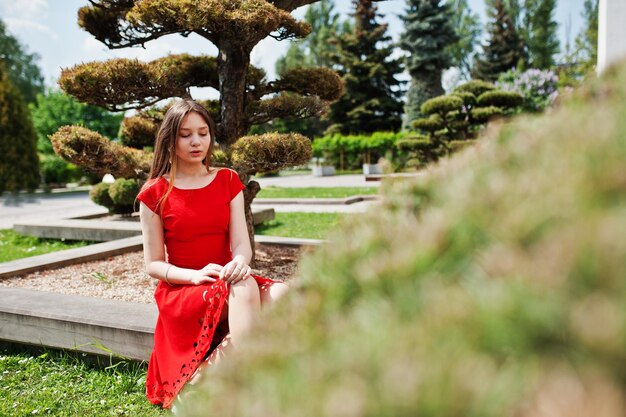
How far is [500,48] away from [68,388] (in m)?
36.7

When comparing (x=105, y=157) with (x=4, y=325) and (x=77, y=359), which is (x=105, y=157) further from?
(x=77, y=359)

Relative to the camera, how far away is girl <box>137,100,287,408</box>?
7.20 ft

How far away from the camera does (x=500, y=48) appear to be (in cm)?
3425

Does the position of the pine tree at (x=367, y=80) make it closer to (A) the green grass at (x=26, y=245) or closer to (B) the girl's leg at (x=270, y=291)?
(A) the green grass at (x=26, y=245)

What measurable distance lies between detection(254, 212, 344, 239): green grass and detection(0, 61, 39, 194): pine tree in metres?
14.4

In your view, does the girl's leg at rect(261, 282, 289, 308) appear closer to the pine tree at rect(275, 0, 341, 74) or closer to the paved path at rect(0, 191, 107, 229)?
the paved path at rect(0, 191, 107, 229)

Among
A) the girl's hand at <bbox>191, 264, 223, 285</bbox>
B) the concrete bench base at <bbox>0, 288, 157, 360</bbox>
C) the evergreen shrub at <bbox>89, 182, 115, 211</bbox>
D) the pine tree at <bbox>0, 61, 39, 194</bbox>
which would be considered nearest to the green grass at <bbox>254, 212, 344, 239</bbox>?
the evergreen shrub at <bbox>89, 182, 115, 211</bbox>

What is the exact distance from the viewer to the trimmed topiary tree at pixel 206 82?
12.8 feet

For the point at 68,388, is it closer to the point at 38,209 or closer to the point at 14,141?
the point at 38,209

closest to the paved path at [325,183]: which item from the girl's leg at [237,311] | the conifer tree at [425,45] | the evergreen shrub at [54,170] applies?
the conifer tree at [425,45]

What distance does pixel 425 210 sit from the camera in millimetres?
704

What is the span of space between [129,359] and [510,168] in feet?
8.57

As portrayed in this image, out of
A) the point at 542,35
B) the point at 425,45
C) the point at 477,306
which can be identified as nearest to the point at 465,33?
the point at 542,35

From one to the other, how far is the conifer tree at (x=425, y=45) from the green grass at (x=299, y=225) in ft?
59.0
